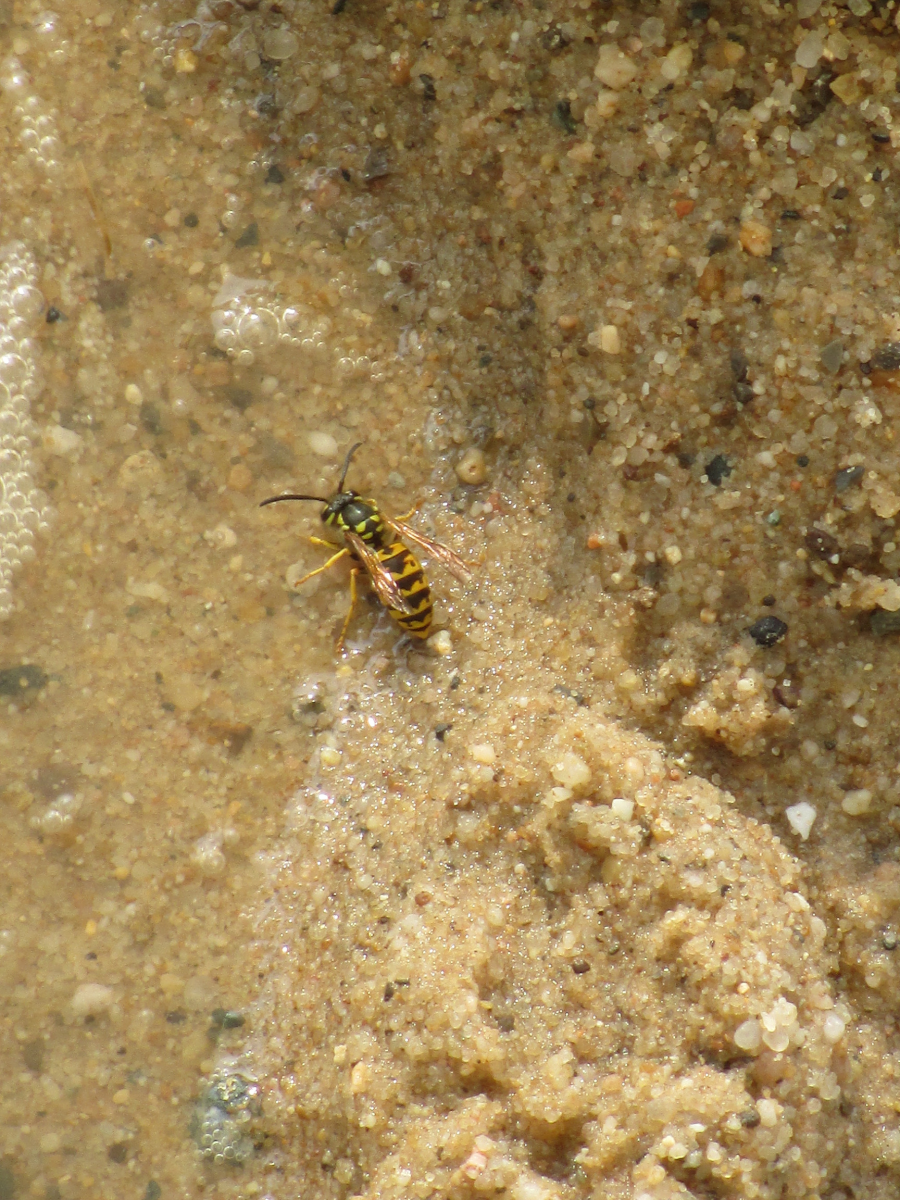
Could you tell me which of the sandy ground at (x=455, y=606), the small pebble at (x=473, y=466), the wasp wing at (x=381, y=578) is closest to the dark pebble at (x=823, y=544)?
the sandy ground at (x=455, y=606)

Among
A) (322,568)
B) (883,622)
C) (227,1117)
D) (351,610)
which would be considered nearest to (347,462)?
(322,568)

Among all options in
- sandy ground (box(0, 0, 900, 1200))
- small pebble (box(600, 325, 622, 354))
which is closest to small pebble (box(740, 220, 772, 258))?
sandy ground (box(0, 0, 900, 1200))

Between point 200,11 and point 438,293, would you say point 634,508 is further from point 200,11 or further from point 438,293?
point 200,11

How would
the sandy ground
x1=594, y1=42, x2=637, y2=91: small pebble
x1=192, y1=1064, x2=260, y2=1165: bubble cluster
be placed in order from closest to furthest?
the sandy ground, x1=594, y1=42, x2=637, y2=91: small pebble, x1=192, y1=1064, x2=260, y2=1165: bubble cluster

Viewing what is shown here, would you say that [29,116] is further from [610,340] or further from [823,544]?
[823,544]

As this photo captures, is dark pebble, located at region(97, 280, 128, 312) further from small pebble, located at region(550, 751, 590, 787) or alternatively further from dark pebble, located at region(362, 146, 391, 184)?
small pebble, located at region(550, 751, 590, 787)

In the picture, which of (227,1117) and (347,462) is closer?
(227,1117)

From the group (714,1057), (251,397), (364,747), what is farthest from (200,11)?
(714,1057)
